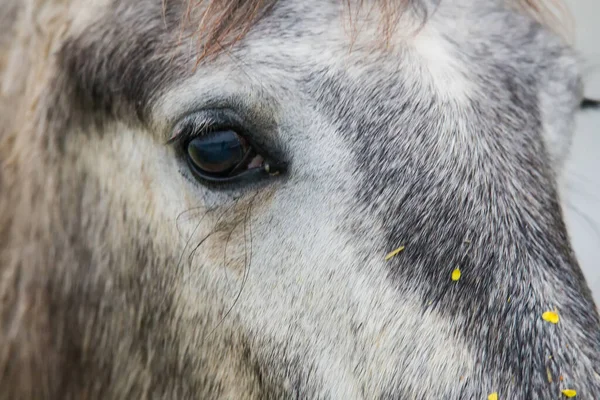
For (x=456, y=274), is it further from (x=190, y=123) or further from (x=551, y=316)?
(x=190, y=123)

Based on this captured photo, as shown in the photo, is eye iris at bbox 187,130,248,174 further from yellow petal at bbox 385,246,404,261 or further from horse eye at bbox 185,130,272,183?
yellow petal at bbox 385,246,404,261

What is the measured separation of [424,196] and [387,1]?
42cm

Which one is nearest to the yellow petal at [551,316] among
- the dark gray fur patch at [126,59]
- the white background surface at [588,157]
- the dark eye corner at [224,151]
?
the dark eye corner at [224,151]

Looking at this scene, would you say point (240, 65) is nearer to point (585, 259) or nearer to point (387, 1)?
Result: point (387, 1)

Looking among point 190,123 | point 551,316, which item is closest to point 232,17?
point 190,123

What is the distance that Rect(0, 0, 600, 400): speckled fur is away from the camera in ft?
3.68

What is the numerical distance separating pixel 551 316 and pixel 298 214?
1.50ft

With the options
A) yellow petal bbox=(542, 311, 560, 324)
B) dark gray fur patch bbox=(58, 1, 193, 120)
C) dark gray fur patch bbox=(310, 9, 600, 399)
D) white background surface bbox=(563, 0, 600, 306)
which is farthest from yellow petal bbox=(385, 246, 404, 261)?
white background surface bbox=(563, 0, 600, 306)

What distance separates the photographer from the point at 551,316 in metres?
1.08

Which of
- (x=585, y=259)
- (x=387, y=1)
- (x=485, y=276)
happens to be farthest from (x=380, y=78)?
(x=585, y=259)

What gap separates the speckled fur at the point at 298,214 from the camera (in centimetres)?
112

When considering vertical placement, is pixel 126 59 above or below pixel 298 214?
above

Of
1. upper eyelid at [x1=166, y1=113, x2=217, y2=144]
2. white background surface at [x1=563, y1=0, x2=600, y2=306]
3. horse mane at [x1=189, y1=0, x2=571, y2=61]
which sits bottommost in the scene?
white background surface at [x1=563, y1=0, x2=600, y2=306]

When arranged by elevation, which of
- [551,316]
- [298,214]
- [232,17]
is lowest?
[551,316]
